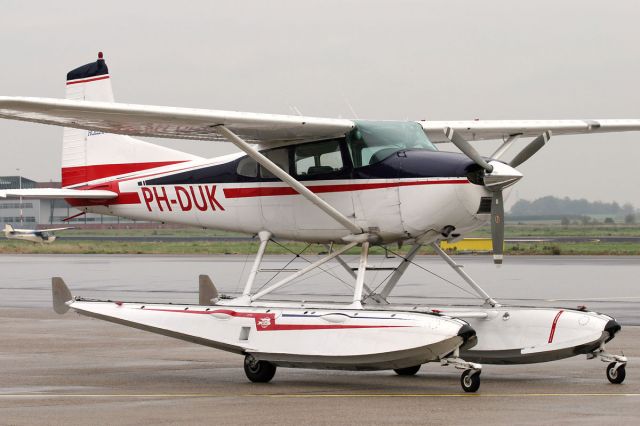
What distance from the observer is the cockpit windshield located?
12.8 meters

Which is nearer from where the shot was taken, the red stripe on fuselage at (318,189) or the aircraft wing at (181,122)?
the aircraft wing at (181,122)

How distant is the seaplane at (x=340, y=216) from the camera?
11422 mm

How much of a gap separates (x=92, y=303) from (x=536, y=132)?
648 centimetres

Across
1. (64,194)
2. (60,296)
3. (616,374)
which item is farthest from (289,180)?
(616,374)

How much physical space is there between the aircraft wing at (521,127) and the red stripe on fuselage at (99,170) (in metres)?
3.59

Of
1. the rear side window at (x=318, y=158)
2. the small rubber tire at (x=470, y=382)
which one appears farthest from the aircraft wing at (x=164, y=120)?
the small rubber tire at (x=470, y=382)

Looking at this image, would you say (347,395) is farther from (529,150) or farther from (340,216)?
(529,150)

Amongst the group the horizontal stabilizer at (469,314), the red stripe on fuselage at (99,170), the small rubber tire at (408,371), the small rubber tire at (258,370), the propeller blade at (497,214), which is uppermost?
the red stripe on fuselage at (99,170)

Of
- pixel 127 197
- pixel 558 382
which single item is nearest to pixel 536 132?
pixel 558 382

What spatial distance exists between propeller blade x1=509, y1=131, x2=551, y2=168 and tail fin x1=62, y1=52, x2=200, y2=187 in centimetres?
520

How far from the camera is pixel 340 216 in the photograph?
41.7ft

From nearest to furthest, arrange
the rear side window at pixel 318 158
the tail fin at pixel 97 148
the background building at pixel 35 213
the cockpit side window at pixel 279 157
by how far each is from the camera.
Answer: the rear side window at pixel 318 158, the cockpit side window at pixel 279 157, the tail fin at pixel 97 148, the background building at pixel 35 213

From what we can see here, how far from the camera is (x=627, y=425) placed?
28.2 feet

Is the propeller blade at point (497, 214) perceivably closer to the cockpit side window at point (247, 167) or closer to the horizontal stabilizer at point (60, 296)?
the cockpit side window at point (247, 167)
